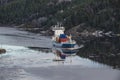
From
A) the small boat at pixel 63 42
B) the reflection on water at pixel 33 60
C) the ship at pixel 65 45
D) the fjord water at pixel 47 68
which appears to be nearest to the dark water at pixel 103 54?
the ship at pixel 65 45

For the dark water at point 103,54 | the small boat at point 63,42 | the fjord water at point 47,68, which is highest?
the small boat at point 63,42

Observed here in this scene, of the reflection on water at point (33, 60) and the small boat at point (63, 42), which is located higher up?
the small boat at point (63, 42)

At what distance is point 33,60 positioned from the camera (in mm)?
123125

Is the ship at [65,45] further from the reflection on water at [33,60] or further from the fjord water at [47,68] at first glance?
the fjord water at [47,68]

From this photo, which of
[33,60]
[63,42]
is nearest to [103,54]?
[33,60]

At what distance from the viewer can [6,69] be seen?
105312mm

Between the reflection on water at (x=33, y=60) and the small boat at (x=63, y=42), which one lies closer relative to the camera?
the reflection on water at (x=33, y=60)

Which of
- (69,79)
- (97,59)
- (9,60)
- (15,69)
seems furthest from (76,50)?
(69,79)

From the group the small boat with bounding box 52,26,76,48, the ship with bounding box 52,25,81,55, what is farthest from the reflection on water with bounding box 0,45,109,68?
the small boat with bounding box 52,26,76,48

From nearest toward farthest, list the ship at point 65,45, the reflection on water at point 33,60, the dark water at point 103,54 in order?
1. the reflection on water at point 33,60
2. the dark water at point 103,54
3. the ship at point 65,45

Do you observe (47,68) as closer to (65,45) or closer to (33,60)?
(33,60)

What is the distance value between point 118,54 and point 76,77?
42.7 meters

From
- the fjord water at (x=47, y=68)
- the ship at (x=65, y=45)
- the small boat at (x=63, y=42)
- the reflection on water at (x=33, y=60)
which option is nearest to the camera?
the fjord water at (x=47, y=68)

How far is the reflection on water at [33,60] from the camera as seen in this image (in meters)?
115
